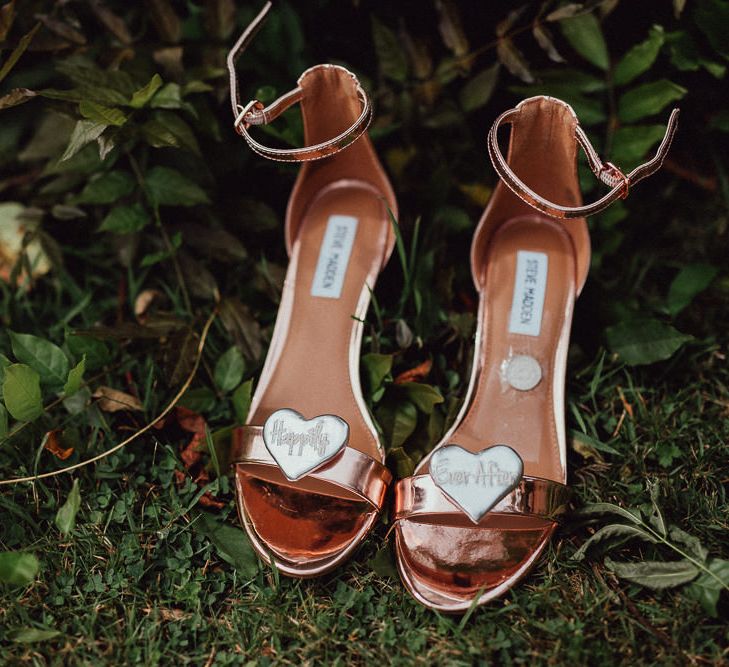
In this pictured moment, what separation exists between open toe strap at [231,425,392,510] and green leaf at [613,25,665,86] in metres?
0.88

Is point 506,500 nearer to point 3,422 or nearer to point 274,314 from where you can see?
point 274,314

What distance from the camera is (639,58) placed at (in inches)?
55.1

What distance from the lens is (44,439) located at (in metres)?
1.19

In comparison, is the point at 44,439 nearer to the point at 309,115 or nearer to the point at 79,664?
the point at 79,664

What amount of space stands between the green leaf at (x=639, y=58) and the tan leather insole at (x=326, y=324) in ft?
1.69

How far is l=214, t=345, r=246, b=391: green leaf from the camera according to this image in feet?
4.37

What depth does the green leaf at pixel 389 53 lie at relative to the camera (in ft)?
4.72

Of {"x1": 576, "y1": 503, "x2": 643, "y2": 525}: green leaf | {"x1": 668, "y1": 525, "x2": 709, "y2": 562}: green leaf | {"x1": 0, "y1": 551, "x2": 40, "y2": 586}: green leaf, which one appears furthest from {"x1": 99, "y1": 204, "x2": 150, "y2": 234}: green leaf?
{"x1": 668, "y1": 525, "x2": 709, "y2": 562}: green leaf

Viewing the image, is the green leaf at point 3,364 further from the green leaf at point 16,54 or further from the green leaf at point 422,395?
the green leaf at point 422,395

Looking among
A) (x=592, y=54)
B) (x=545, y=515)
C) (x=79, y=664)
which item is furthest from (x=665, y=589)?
(x=592, y=54)

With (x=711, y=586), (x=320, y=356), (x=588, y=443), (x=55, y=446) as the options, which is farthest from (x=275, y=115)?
(x=711, y=586)

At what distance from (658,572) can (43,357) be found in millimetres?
1009

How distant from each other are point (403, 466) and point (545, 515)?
0.24m

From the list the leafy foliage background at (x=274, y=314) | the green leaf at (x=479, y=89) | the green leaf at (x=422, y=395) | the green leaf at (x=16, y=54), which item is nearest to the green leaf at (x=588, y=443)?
the leafy foliage background at (x=274, y=314)
